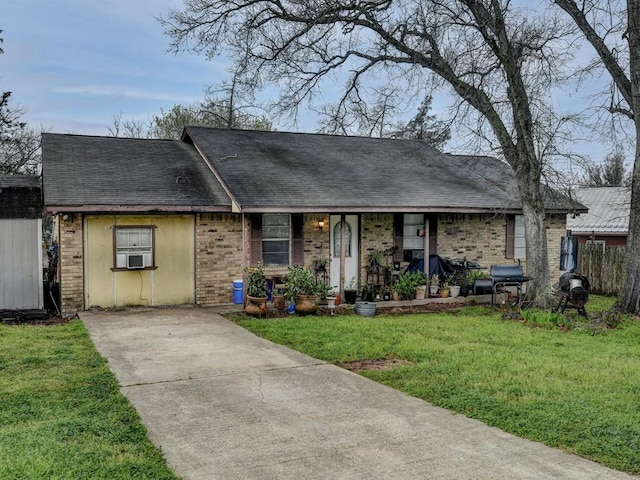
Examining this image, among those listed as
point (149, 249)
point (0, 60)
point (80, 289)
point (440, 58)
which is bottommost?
point (80, 289)

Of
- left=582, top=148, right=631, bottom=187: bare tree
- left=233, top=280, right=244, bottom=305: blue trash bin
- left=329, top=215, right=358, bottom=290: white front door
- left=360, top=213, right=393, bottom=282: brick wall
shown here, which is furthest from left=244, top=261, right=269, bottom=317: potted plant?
left=582, top=148, right=631, bottom=187: bare tree

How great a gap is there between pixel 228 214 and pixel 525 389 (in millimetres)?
7964

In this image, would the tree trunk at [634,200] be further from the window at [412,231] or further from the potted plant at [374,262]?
the potted plant at [374,262]

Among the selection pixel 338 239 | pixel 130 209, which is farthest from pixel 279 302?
pixel 130 209

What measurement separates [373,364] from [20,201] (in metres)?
8.23

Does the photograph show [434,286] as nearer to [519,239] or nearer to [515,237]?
[515,237]

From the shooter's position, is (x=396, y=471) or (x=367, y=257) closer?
(x=396, y=471)

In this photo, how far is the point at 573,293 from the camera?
11375mm

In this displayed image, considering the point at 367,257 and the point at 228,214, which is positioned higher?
the point at 228,214

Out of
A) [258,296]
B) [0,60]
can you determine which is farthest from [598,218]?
[0,60]

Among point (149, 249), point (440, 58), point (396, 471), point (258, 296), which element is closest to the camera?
point (396, 471)

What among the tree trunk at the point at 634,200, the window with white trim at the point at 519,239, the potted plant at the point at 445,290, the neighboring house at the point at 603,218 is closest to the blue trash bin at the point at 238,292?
the potted plant at the point at 445,290

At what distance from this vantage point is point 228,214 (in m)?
12.6

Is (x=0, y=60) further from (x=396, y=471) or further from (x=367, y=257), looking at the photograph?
(x=396, y=471)
